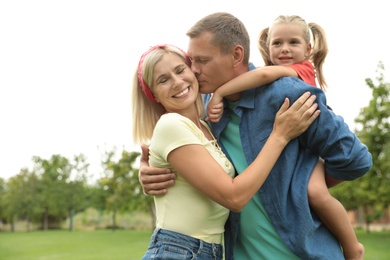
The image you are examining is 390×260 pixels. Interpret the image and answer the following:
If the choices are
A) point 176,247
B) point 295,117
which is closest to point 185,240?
point 176,247

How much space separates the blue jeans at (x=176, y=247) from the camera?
2.67 metres

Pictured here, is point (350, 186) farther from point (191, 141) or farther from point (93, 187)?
point (191, 141)

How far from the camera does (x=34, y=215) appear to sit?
50406 mm

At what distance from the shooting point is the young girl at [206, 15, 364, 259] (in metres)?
2.76

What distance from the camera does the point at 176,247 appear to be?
268 cm

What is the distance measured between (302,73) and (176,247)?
114cm

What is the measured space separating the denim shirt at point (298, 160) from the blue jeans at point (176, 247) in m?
0.24

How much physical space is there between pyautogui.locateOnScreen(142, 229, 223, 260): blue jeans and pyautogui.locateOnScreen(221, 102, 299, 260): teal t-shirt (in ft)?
0.74

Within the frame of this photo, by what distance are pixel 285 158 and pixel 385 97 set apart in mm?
24522

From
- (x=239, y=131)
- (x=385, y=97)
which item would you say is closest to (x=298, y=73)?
(x=239, y=131)

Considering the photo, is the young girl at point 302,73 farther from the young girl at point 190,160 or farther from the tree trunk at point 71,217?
the tree trunk at point 71,217

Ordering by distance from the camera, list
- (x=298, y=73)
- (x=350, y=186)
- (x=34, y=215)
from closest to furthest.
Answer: (x=298, y=73), (x=350, y=186), (x=34, y=215)

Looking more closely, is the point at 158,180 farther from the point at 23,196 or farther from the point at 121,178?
the point at 23,196

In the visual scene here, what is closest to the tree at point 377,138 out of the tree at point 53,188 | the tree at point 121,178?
the tree at point 121,178
